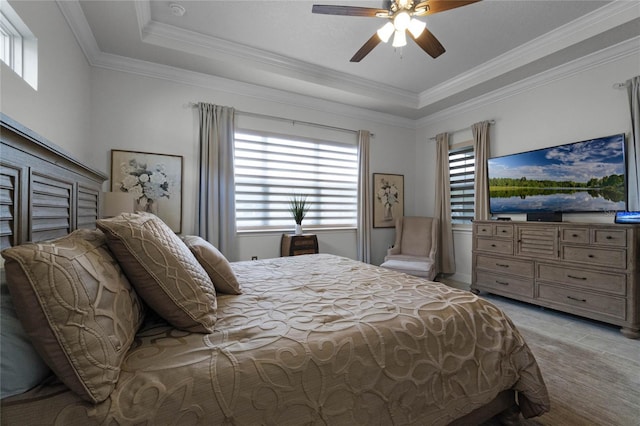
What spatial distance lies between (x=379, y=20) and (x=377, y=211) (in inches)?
111

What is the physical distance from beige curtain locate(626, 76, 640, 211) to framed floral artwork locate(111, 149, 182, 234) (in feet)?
15.7

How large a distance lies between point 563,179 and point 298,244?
129 inches

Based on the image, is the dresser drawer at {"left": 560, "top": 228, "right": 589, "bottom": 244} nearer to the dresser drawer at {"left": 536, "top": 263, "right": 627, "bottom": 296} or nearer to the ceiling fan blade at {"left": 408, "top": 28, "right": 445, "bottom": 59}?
the dresser drawer at {"left": 536, "top": 263, "right": 627, "bottom": 296}

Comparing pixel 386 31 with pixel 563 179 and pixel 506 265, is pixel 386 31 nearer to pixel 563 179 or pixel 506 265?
pixel 563 179

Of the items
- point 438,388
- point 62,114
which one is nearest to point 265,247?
point 62,114

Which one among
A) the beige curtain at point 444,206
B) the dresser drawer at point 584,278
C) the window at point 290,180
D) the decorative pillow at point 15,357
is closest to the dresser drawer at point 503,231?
the dresser drawer at point 584,278

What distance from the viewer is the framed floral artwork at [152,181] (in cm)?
312

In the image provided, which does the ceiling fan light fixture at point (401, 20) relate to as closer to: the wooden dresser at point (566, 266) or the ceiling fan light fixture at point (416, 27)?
the ceiling fan light fixture at point (416, 27)

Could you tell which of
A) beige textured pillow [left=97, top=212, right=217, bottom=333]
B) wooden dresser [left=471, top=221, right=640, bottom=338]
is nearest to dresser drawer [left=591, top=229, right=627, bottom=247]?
wooden dresser [left=471, top=221, right=640, bottom=338]

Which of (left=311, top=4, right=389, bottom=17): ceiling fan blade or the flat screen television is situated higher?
(left=311, top=4, right=389, bottom=17): ceiling fan blade

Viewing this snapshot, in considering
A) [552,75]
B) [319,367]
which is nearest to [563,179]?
[552,75]

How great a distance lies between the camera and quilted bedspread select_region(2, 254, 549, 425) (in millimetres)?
756

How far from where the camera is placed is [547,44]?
9.95 feet

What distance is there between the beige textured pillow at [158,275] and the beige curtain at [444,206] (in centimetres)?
422
